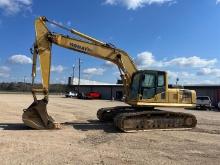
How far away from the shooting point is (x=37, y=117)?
61.6 feet

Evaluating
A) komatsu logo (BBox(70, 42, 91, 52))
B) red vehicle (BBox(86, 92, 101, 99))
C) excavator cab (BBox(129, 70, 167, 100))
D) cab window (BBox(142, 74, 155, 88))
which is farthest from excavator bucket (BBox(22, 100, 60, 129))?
red vehicle (BBox(86, 92, 101, 99))

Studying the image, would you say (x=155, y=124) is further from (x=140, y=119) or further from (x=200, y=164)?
(x=200, y=164)

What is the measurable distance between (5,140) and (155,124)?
319 inches

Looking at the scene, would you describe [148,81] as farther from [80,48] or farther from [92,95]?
[92,95]

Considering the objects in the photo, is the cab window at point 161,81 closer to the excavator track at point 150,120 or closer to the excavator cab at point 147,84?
the excavator cab at point 147,84

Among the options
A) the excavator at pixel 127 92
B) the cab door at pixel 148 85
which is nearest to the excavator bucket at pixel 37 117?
the excavator at pixel 127 92

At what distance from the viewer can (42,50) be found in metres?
19.5

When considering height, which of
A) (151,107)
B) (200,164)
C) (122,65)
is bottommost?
(200,164)

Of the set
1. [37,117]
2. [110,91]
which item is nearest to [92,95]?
[110,91]

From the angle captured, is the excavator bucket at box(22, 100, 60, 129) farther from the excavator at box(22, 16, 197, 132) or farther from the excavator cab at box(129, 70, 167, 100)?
the excavator cab at box(129, 70, 167, 100)

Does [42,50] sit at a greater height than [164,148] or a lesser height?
greater

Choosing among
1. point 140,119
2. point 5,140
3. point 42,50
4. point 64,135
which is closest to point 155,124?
point 140,119

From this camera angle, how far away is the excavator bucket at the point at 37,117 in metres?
18.6

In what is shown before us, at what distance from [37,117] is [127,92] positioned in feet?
17.1
